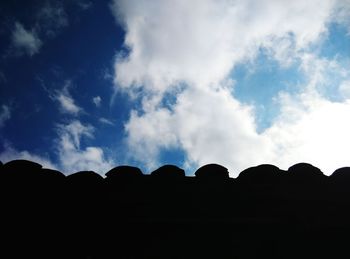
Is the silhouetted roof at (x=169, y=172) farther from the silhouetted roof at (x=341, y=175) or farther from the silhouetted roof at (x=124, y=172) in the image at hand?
the silhouetted roof at (x=341, y=175)

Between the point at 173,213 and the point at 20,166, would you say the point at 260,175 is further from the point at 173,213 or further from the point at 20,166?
the point at 20,166

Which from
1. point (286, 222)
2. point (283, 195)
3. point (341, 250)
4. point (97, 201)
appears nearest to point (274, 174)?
point (283, 195)

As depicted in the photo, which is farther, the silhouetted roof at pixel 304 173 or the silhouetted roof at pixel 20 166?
the silhouetted roof at pixel 304 173

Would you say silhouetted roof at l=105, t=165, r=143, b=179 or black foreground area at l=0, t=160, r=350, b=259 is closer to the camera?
black foreground area at l=0, t=160, r=350, b=259

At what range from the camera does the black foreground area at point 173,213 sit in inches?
122

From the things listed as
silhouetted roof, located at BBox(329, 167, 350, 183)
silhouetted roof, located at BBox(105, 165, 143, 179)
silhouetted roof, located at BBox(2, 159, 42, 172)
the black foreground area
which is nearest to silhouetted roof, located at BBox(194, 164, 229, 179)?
Answer: the black foreground area

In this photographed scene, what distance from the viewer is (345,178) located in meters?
3.29

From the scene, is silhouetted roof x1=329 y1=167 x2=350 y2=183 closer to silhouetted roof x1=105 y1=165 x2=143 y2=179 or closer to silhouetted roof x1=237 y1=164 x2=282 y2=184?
silhouetted roof x1=237 y1=164 x2=282 y2=184

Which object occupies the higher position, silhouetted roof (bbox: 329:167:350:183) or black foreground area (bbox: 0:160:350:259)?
silhouetted roof (bbox: 329:167:350:183)

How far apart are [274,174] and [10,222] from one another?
2553 mm

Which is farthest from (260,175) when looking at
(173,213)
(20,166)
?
(20,166)

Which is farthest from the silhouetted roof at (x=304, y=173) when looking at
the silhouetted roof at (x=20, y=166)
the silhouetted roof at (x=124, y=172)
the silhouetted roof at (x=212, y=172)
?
the silhouetted roof at (x=20, y=166)

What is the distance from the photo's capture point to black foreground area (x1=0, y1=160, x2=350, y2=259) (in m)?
3.10

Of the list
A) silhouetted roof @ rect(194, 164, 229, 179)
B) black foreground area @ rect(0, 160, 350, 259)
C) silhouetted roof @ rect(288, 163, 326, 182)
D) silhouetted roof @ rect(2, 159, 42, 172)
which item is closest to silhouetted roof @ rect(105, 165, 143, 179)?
black foreground area @ rect(0, 160, 350, 259)
